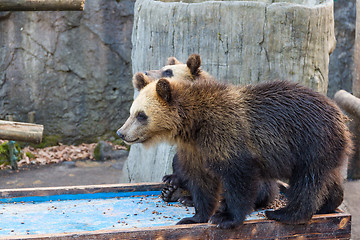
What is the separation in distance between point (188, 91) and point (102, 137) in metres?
6.34

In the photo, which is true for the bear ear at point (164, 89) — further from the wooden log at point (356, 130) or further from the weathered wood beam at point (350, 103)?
the wooden log at point (356, 130)

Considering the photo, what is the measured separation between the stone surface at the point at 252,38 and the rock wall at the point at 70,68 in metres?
4.42

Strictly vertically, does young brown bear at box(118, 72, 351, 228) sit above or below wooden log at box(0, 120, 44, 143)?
above

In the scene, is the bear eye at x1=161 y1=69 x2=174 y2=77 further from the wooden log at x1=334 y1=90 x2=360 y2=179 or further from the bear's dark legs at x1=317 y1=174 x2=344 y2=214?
the wooden log at x1=334 y1=90 x2=360 y2=179

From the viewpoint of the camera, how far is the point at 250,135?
336cm

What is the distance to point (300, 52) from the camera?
4840 millimetres

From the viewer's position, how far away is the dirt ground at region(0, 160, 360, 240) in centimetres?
769

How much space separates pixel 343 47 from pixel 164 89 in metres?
7.54

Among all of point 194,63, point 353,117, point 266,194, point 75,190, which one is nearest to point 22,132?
point 75,190

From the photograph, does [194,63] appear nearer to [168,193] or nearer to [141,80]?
[141,80]

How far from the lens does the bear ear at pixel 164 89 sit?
335 cm

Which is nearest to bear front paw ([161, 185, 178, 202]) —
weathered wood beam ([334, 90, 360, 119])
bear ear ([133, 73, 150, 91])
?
bear ear ([133, 73, 150, 91])

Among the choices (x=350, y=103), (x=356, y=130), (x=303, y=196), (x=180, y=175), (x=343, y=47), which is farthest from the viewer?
(x=343, y=47)

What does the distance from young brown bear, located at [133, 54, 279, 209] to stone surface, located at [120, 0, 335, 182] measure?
365mm
